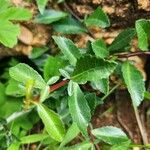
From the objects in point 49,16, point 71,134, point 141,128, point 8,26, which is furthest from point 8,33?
point 141,128

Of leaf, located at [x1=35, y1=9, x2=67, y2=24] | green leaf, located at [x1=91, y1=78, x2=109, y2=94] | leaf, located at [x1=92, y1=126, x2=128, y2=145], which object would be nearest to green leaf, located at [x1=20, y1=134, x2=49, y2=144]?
leaf, located at [x1=92, y1=126, x2=128, y2=145]

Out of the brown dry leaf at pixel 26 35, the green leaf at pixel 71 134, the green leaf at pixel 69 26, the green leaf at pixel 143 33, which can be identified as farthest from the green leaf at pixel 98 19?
the green leaf at pixel 71 134

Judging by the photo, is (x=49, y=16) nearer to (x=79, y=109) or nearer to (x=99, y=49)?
(x=99, y=49)

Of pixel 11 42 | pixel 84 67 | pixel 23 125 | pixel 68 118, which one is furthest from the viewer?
pixel 23 125

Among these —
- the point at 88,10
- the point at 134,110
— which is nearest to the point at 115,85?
the point at 134,110

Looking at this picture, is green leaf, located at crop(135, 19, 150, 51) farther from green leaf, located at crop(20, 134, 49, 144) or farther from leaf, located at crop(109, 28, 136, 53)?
green leaf, located at crop(20, 134, 49, 144)

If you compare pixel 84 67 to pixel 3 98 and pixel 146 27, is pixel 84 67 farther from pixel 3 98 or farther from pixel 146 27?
pixel 3 98

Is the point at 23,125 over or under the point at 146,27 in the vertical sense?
under

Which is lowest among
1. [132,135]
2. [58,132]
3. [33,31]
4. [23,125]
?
[132,135]

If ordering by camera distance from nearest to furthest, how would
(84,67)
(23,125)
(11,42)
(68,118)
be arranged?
1. (84,67)
2. (11,42)
3. (68,118)
4. (23,125)
